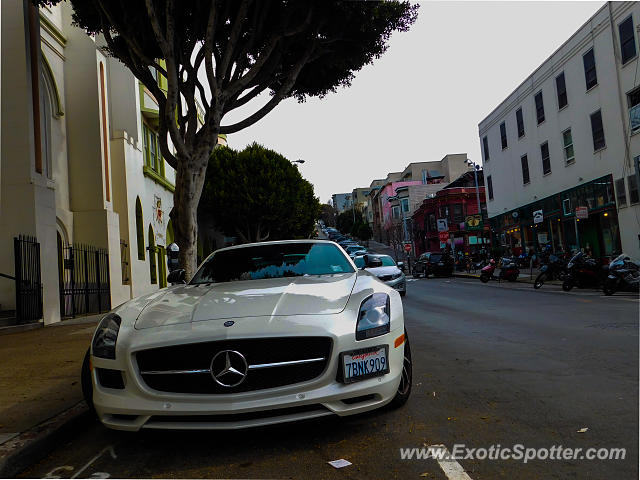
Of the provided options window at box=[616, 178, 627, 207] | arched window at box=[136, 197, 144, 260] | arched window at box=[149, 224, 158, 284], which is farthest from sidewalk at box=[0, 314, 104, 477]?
window at box=[616, 178, 627, 207]

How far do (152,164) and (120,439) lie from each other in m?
22.9

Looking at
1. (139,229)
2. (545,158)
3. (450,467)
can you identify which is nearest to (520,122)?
(545,158)

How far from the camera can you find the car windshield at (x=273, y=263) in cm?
497

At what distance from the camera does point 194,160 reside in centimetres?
1148

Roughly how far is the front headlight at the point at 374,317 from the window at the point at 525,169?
27.7 metres

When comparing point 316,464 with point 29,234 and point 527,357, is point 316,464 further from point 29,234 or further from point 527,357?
point 29,234

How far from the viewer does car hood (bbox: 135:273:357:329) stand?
354 centimetres

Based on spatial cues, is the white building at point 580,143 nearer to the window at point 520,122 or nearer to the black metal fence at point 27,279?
the window at point 520,122

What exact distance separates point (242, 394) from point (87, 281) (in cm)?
1341

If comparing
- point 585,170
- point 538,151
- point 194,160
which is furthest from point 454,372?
point 538,151

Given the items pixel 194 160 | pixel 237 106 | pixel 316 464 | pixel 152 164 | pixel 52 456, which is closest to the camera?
pixel 316 464

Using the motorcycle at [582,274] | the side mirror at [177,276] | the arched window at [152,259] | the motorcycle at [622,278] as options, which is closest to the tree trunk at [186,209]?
the side mirror at [177,276]

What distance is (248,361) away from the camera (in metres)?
3.27

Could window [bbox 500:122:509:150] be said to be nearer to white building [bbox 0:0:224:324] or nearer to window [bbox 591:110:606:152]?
window [bbox 591:110:606:152]
